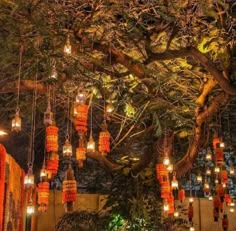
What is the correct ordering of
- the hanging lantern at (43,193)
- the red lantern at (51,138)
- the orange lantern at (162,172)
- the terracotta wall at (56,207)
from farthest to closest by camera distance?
the terracotta wall at (56,207)
the orange lantern at (162,172)
the hanging lantern at (43,193)
the red lantern at (51,138)

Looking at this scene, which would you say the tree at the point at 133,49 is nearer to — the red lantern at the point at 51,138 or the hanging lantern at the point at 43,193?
the red lantern at the point at 51,138

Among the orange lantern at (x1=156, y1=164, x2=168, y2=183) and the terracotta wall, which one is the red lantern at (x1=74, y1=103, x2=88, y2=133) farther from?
the terracotta wall

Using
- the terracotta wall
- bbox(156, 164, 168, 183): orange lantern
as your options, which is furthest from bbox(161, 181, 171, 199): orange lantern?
the terracotta wall

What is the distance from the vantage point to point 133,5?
5.14 metres

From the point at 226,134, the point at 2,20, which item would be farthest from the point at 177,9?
the point at 226,134

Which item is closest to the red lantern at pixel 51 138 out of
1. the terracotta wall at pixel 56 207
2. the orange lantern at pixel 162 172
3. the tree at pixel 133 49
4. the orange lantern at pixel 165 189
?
the tree at pixel 133 49

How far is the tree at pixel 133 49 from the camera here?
16.3 feet

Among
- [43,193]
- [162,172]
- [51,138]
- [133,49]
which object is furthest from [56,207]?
[51,138]

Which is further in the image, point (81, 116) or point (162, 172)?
point (162, 172)

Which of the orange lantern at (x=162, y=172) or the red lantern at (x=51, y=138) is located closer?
the red lantern at (x=51, y=138)

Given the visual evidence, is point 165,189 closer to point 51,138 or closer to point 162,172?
point 162,172

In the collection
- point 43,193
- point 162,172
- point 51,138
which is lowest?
point 43,193

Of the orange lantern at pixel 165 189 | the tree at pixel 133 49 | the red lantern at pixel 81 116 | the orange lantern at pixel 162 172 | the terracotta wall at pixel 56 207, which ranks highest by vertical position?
the tree at pixel 133 49

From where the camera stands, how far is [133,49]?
235 inches
